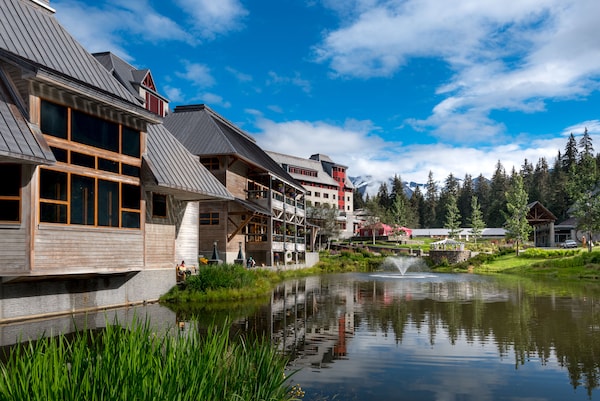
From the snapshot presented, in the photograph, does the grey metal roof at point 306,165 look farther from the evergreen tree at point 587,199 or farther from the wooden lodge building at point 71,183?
the wooden lodge building at point 71,183

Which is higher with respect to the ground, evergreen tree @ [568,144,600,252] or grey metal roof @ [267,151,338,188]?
grey metal roof @ [267,151,338,188]

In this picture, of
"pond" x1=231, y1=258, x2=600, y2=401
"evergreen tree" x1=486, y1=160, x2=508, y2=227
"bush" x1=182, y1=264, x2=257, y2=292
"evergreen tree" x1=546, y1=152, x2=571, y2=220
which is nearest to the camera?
"pond" x1=231, y1=258, x2=600, y2=401

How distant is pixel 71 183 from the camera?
56.5 ft

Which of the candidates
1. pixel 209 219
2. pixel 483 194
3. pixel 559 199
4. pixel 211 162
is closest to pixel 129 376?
pixel 209 219

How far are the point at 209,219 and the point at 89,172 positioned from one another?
20.0 metres

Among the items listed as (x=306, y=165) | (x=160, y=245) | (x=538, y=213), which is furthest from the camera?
(x=306, y=165)

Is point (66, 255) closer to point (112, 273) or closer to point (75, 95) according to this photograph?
point (112, 273)

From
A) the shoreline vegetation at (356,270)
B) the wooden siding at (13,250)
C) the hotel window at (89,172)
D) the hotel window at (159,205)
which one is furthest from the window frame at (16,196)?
the shoreline vegetation at (356,270)

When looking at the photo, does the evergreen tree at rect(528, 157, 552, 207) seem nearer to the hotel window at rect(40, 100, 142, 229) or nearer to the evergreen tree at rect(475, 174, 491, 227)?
the evergreen tree at rect(475, 174, 491, 227)

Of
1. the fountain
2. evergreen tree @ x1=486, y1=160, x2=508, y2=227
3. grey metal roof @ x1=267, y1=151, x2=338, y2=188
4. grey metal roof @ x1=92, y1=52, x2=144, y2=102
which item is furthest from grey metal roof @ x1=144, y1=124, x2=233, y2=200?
evergreen tree @ x1=486, y1=160, x2=508, y2=227

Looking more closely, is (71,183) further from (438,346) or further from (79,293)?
(438,346)

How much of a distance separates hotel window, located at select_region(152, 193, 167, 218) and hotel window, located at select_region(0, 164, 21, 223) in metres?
7.63

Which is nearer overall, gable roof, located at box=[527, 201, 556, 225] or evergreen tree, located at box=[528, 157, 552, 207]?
gable roof, located at box=[527, 201, 556, 225]

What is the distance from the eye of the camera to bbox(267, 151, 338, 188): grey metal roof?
98.1 m
